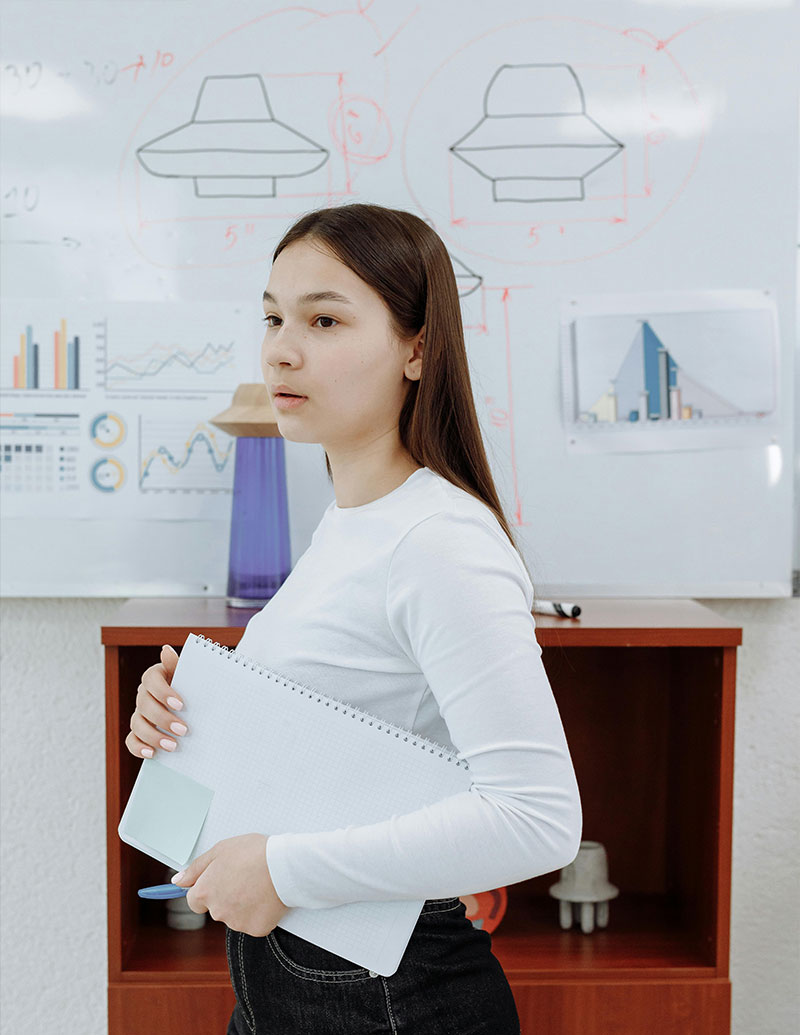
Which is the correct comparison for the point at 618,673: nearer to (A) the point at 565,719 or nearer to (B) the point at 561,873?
(A) the point at 565,719

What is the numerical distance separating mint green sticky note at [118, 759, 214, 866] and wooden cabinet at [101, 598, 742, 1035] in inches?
16.2

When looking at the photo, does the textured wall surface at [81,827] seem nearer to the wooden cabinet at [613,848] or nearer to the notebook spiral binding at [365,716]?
the wooden cabinet at [613,848]

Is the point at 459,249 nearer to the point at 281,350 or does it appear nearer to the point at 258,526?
the point at 258,526

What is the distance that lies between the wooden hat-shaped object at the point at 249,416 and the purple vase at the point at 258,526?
0.06 feet

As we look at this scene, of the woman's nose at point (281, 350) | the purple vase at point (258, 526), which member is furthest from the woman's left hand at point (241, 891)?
the purple vase at point (258, 526)

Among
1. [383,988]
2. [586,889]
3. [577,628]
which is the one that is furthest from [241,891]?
[586,889]

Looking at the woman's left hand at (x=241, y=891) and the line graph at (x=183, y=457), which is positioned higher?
the line graph at (x=183, y=457)

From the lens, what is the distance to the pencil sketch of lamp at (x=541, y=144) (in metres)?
1.55

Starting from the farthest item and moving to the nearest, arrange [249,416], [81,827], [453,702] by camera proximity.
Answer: [81,827] → [249,416] → [453,702]

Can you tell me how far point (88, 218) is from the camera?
156 centimetres

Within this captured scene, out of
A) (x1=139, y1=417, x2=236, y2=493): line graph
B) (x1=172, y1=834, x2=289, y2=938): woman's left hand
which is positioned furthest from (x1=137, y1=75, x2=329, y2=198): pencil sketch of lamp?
(x1=172, y1=834, x2=289, y2=938): woman's left hand

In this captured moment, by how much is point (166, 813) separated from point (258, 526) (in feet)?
2.06

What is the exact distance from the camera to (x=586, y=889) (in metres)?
1.50

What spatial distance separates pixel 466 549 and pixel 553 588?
0.83m
